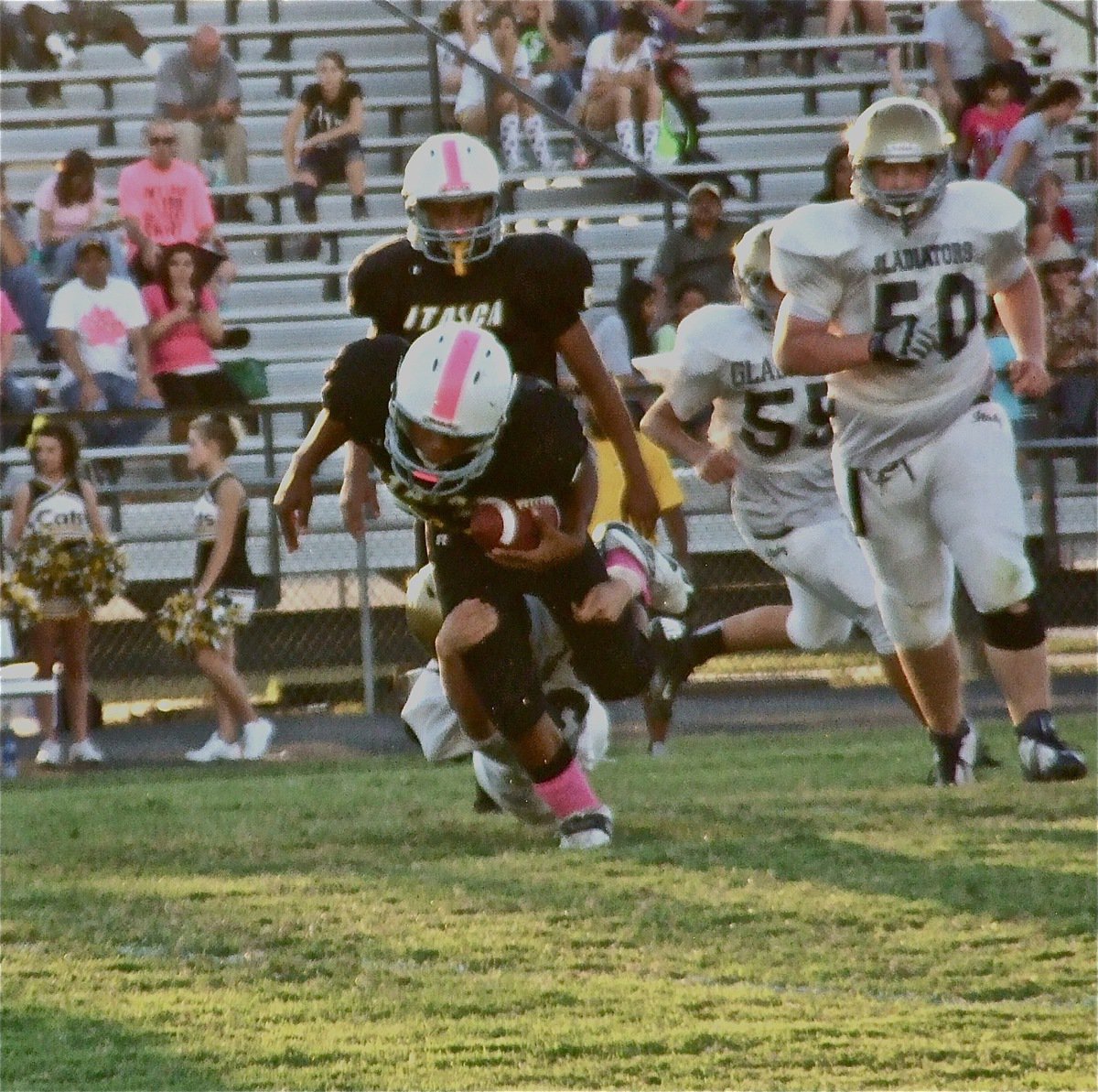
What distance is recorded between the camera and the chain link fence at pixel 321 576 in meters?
11.7

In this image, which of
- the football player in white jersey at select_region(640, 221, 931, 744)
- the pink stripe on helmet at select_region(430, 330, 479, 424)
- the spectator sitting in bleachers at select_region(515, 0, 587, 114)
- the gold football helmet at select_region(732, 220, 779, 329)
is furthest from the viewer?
the spectator sitting in bleachers at select_region(515, 0, 587, 114)

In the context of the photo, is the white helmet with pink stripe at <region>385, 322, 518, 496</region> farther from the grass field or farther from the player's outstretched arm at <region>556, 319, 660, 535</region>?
the grass field

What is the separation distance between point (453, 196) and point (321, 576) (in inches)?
230

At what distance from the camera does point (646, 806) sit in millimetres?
7086

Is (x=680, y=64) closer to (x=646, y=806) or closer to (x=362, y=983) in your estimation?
(x=646, y=806)

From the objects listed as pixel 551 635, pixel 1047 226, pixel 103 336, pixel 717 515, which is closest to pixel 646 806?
pixel 551 635

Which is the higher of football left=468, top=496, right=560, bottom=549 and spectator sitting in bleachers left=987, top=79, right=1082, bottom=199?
spectator sitting in bleachers left=987, top=79, right=1082, bottom=199

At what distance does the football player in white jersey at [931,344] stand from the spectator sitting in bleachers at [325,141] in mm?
8581

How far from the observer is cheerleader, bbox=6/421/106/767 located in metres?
10.4

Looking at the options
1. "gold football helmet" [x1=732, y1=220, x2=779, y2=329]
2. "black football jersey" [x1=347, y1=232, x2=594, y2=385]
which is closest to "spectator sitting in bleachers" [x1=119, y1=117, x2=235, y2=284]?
"gold football helmet" [x1=732, y1=220, x2=779, y2=329]

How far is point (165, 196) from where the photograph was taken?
13.6 metres

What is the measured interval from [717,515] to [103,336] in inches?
133

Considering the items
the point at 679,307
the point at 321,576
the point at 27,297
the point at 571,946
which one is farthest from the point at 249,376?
the point at 571,946

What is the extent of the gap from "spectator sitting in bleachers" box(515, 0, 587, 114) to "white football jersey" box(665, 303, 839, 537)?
7375 millimetres
